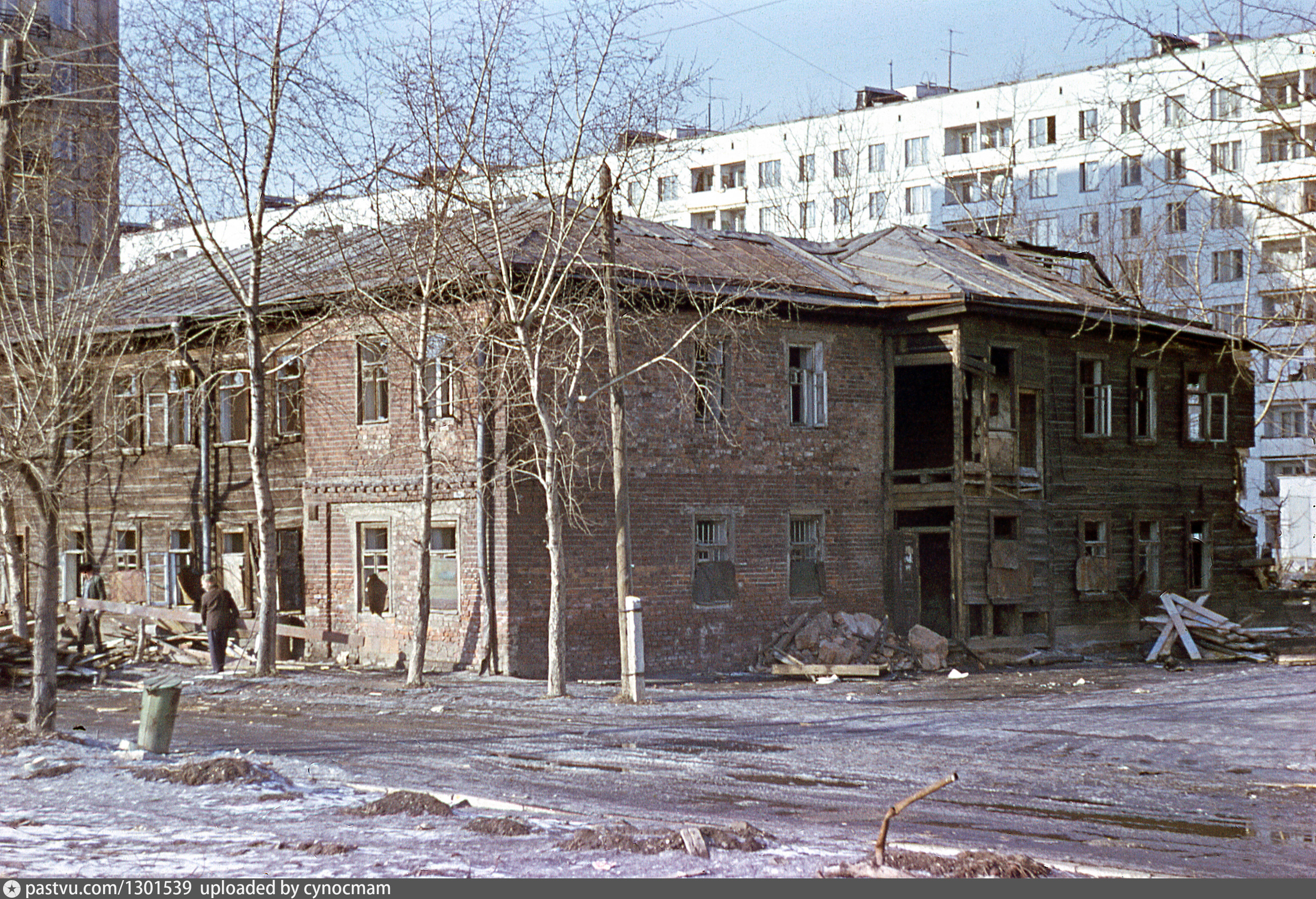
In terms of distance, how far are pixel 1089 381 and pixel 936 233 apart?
212 inches

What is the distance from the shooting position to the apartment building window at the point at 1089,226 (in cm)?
5916

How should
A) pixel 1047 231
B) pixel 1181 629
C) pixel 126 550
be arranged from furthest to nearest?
1. pixel 1047 231
2. pixel 126 550
3. pixel 1181 629

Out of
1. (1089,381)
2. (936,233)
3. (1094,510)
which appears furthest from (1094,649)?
(936,233)

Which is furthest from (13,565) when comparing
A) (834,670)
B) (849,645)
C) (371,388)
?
(849,645)

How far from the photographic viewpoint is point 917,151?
67938 mm

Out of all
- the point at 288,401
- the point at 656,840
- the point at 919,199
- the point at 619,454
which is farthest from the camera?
the point at 919,199

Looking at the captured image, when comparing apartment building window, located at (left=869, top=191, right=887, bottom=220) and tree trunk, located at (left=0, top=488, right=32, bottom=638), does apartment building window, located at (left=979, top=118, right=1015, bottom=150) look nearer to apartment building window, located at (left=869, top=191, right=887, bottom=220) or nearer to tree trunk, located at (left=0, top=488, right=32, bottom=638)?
apartment building window, located at (left=869, top=191, right=887, bottom=220)

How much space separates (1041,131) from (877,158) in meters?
8.03

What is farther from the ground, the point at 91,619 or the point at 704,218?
the point at 704,218

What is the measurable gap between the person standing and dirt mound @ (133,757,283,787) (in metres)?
14.2

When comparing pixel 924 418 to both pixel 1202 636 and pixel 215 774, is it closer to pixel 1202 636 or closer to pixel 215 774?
pixel 1202 636

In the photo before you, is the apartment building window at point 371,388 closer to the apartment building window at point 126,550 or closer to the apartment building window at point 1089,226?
the apartment building window at point 126,550

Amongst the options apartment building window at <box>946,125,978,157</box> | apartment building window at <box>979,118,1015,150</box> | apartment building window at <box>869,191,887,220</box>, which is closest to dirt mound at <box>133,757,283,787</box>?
apartment building window at <box>979,118,1015,150</box>

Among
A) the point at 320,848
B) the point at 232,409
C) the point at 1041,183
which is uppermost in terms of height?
the point at 1041,183
